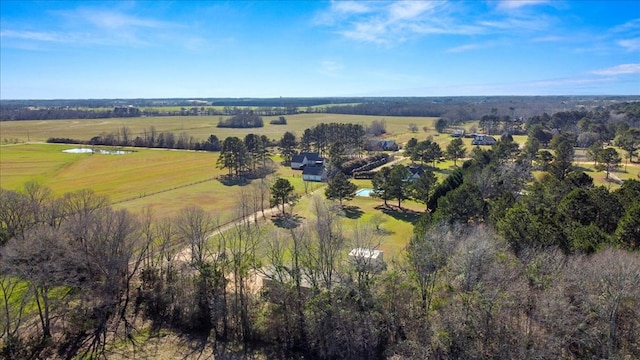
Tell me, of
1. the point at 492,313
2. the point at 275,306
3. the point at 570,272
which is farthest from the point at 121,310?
the point at 570,272

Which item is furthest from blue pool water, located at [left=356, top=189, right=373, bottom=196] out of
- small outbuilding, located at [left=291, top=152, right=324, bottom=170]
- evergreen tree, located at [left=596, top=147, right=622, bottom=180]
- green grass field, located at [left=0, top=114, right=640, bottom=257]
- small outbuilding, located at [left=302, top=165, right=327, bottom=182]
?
evergreen tree, located at [left=596, top=147, right=622, bottom=180]

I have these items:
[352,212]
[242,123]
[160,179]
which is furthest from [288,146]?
[242,123]

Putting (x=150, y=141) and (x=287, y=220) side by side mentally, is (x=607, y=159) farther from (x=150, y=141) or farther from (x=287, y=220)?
(x=150, y=141)

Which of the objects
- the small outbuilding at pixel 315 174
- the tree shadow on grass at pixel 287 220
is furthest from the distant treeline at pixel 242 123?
the tree shadow on grass at pixel 287 220

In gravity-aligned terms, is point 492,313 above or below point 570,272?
below

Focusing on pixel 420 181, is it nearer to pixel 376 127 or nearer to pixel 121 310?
pixel 121 310

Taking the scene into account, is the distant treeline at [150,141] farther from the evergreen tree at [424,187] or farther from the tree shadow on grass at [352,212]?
the evergreen tree at [424,187]
